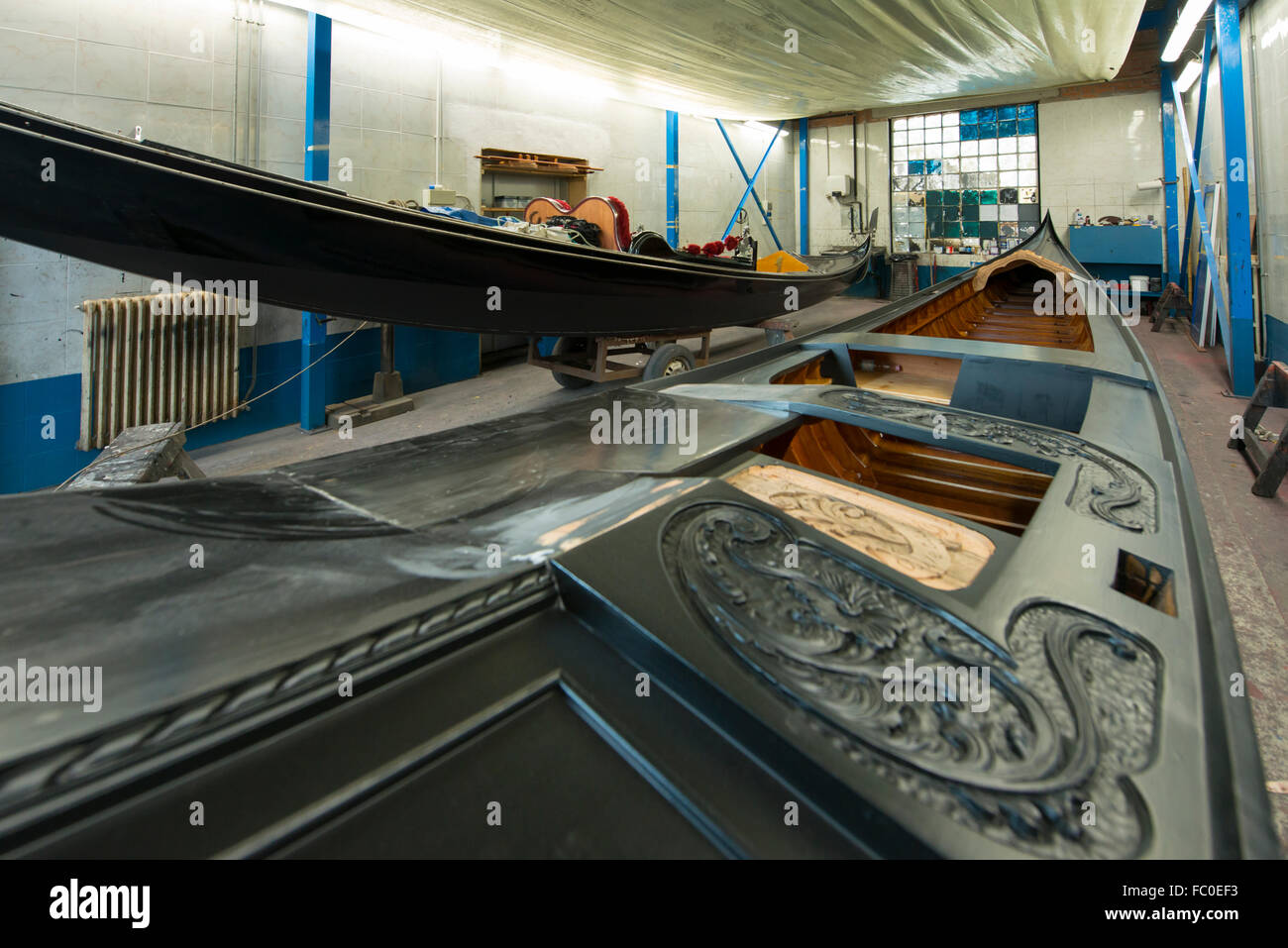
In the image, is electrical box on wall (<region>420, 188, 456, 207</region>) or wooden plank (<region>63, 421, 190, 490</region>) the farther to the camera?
electrical box on wall (<region>420, 188, 456, 207</region>)

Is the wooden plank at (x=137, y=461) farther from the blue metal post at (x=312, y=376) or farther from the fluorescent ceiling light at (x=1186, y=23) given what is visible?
the fluorescent ceiling light at (x=1186, y=23)

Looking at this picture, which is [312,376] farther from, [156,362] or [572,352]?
[572,352]

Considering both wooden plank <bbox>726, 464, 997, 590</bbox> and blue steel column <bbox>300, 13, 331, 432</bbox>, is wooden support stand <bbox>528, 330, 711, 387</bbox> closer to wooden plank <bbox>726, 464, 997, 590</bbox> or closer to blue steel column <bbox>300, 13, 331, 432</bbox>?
blue steel column <bbox>300, 13, 331, 432</bbox>

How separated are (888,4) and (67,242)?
4.70m

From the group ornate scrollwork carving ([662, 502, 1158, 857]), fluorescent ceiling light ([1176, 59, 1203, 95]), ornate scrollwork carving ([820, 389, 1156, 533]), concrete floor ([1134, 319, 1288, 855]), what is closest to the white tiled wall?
fluorescent ceiling light ([1176, 59, 1203, 95])

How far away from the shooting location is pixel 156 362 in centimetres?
337

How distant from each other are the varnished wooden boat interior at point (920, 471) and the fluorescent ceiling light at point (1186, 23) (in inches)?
186

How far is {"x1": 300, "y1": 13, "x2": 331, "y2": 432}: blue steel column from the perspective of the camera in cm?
367

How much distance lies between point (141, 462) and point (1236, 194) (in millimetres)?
5981

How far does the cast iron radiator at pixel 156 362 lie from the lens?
3.17 meters

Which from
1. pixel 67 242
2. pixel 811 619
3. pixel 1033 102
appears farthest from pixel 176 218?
pixel 1033 102

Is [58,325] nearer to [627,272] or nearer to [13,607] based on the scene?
[627,272]

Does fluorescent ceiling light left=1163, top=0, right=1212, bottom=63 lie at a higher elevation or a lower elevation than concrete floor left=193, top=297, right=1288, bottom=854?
higher

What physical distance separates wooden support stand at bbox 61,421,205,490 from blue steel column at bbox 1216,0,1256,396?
5.83 meters
